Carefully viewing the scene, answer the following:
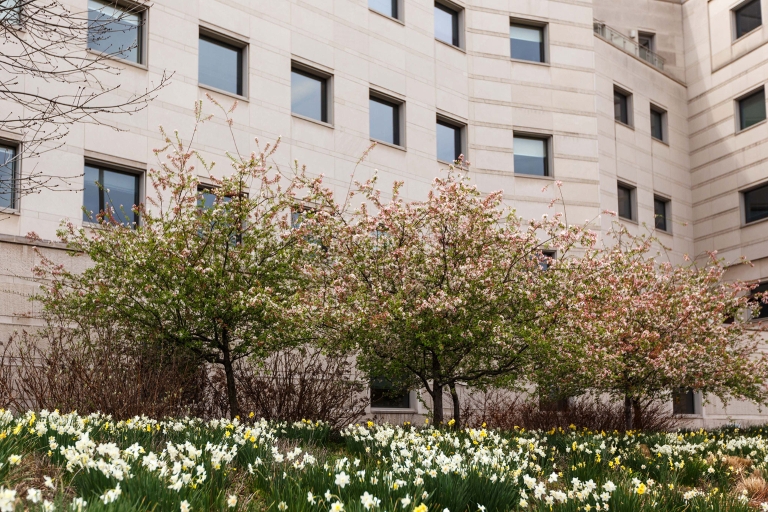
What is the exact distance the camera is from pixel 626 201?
98.8 ft

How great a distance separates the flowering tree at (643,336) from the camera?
14246 mm

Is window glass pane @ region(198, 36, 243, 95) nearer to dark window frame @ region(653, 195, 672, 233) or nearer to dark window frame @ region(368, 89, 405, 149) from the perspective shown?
dark window frame @ region(368, 89, 405, 149)

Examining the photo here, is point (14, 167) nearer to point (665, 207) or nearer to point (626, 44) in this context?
point (626, 44)

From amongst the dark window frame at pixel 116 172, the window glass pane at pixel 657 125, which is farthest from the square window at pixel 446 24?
the dark window frame at pixel 116 172

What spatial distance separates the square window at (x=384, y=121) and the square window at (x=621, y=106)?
10053 mm

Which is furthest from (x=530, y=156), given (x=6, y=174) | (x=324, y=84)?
(x=6, y=174)

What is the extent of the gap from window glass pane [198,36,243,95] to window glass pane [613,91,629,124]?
1535 cm

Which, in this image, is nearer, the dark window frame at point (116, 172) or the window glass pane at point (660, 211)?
the dark window frame at point (116, 172)

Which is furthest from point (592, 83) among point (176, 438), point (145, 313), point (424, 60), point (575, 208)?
point (176, 438)

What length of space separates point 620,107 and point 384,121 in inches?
440

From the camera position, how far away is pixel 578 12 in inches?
1137

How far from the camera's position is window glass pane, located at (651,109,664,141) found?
32.7 meters

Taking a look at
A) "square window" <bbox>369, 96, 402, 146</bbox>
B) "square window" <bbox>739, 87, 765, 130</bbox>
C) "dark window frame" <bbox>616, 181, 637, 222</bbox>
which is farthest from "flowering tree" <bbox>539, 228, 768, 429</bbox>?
"square window" <bbox>739, 87, 765, 130</bbox>

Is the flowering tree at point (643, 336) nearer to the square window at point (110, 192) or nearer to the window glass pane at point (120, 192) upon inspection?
the square window at point (110, 192)
